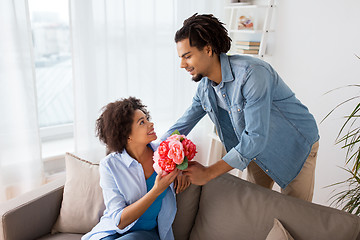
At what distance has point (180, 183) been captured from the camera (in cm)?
175

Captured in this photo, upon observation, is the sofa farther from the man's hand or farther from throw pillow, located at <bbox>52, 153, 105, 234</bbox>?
the man's hand

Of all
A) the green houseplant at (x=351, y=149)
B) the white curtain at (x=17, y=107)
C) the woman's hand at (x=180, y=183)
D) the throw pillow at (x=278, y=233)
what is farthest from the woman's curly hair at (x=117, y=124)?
the green houseplant at (x=351, y=149)

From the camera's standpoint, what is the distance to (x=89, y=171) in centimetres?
196

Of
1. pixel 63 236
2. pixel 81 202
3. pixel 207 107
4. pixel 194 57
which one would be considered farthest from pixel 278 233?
pixel 63 236

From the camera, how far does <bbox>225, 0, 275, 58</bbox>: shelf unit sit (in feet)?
9.41

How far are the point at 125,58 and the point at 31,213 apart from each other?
4.59 feet

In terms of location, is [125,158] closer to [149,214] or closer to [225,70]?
[149,214]

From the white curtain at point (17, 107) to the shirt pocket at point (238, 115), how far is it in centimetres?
150

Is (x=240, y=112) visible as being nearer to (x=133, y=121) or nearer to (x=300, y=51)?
(x=133, y=121)

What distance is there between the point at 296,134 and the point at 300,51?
1315 mm

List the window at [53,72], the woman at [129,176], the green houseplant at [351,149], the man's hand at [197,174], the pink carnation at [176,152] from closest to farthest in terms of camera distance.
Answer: the pink carnation at [176,152] → the man's hand at [197,174] → the woman at [129,176] → the green houseplant at [351,149] → the window at [53,72]

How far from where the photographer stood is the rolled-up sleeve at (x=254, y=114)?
→ 4.78 feet

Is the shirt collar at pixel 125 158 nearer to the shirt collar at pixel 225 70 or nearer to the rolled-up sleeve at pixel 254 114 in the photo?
the rolled-up sleeve at pixel 254 114

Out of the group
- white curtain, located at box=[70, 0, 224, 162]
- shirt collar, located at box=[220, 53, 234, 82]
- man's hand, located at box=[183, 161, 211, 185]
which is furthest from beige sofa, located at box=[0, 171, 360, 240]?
white curtain, located at box=[70, 0, 224, 162]
